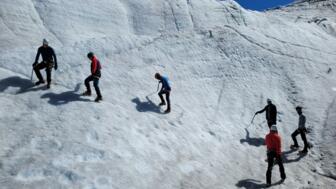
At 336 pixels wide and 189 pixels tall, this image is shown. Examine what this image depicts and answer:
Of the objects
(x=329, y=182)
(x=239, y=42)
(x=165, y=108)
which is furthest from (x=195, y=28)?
(x=329, y=182)

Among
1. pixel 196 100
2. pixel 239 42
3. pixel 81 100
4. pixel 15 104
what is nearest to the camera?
pixel 15 104

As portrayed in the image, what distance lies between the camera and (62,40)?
20812mm

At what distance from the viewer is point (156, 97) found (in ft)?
62.3

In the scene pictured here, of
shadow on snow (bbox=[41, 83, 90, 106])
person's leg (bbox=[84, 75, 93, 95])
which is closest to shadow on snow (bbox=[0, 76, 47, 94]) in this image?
shadow on snow (bbox=[41, 83, 90, 106])

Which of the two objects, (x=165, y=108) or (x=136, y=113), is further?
(x=165, y=108)

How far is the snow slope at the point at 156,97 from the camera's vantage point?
44.9 ft

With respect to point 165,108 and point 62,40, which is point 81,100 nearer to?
point 165,108

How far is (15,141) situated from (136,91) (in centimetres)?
634

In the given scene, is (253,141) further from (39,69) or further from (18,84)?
(18,84)

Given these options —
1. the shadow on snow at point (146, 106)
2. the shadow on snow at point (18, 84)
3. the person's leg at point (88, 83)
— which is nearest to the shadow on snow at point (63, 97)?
the person's leg at point (88, 83)

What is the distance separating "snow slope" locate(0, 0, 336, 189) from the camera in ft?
44.9

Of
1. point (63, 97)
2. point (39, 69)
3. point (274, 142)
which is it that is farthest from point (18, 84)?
point (274, 142)

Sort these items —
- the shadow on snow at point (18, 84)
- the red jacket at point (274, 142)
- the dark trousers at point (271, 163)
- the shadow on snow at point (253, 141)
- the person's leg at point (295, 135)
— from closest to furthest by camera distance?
the red jacket at point (274, 142)
the dark trousers at point (271, 163)
the shadow on snow at point (18, 84)
the person's leg at point (295, 135)
the shadow on snow at point (253, 141)

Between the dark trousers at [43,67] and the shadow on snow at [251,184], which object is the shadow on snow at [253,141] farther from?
the dark trousers at [43,67]
